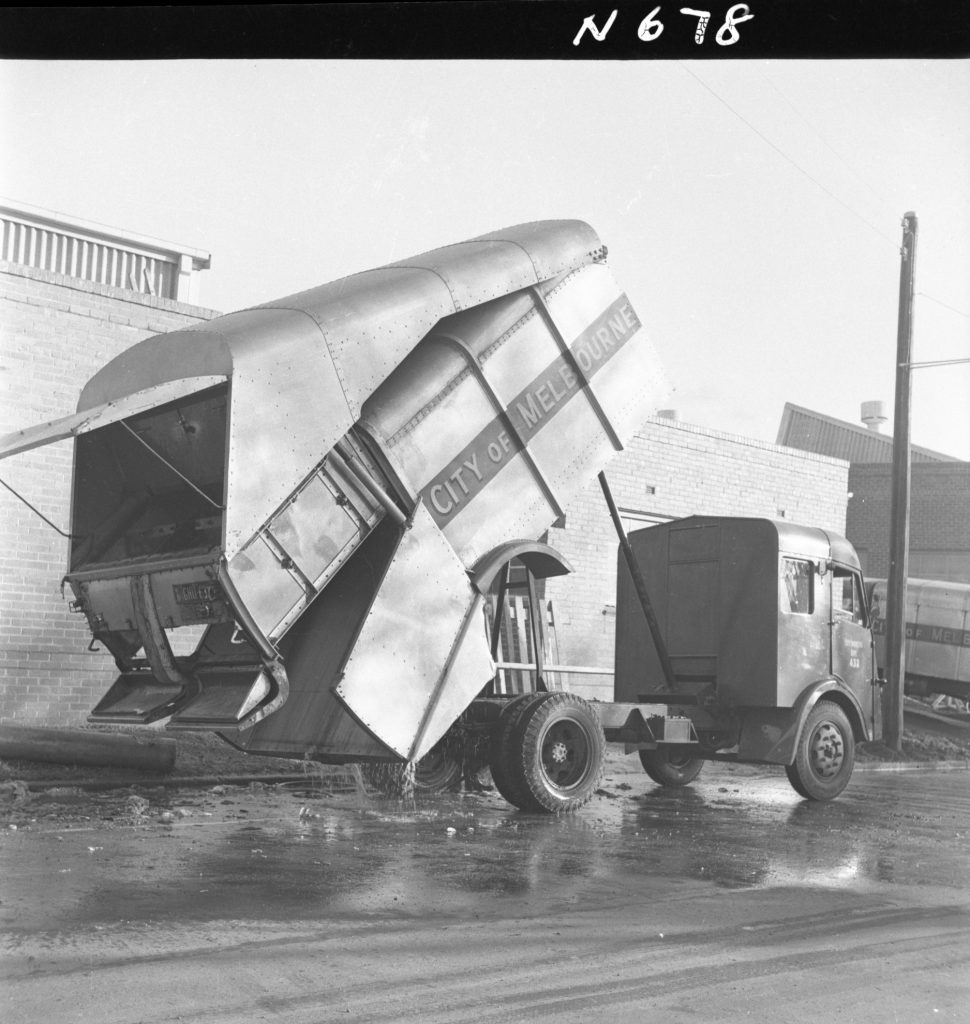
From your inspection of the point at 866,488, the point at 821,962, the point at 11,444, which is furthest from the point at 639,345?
the point at 866,488

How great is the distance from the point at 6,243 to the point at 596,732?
28.0ft

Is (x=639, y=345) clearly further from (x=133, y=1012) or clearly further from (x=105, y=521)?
(x=133, y=1012)

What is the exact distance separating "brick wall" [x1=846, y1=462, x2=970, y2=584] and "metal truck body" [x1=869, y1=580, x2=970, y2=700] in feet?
19.5

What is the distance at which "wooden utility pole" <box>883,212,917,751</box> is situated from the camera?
17.3 meters

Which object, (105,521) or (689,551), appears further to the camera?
(689,551)

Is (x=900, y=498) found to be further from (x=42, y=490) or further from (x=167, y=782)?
(x=42, y=490)

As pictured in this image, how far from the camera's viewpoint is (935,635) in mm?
22875

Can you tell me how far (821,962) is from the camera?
4.76 meters

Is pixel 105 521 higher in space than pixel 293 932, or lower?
higher

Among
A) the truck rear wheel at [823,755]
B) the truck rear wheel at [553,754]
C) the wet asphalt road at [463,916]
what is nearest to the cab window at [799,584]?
the truck rear wheel at [823,755]

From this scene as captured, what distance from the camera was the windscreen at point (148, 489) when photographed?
7375mm

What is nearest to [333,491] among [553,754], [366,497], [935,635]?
[366,497]

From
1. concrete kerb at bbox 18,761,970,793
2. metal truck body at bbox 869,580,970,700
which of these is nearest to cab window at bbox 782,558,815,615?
concrete kerb at bbox 18,761,970,793

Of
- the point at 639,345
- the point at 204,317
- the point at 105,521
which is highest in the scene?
the point at 204,317
